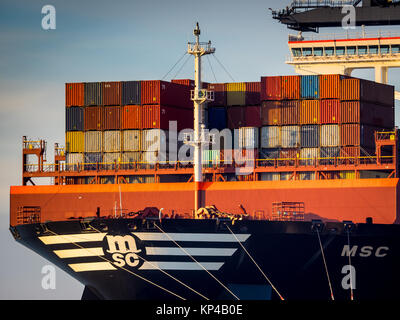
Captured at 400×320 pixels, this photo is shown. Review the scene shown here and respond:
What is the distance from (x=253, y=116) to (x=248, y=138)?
5.53ft

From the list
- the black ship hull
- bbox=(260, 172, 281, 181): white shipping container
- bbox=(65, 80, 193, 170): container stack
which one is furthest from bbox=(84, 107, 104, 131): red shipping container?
the black ship hull

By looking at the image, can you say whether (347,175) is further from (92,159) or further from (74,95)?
(74,95)

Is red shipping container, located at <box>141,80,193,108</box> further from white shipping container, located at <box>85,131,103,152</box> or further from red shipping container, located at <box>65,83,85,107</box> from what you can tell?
red shipping container, located at <box>65,83,85,107</box>

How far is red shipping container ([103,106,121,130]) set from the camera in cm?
5756

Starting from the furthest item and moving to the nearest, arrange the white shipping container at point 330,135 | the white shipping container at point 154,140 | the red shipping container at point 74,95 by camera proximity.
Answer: the red shipping container at point 74,95 → the white shipping container at point 154,140 → the white shipping container at point 330,135

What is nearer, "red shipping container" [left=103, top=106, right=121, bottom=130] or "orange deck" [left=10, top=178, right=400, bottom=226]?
"orange deck" [left=10, top=178, right=400, bottom=226]

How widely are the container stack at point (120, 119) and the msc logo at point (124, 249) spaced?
934 cm

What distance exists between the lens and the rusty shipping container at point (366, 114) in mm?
56469

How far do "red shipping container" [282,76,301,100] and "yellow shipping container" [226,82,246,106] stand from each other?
262cm

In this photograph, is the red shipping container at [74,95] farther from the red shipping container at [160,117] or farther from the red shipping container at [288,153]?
the red shipping container at [288,153]

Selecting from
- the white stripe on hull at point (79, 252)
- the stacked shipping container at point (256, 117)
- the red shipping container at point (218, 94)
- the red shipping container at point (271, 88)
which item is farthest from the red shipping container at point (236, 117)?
the white stripe on hull at point (79, 252)
